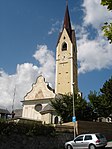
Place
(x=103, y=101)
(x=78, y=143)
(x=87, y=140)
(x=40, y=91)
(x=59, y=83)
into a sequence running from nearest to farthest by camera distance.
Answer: (x=87, y=140) → (x=78, y=143) → (x=103, y=101) → (x=40, y=91) → (x=59, y=83)

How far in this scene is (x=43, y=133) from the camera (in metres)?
25.0

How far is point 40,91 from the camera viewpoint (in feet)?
212

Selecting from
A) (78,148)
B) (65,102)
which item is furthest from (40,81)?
(78,148)

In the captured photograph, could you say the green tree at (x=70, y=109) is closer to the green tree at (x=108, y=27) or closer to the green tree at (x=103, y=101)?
the green tree at (x=103, y=101)

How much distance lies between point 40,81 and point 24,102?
7.26m

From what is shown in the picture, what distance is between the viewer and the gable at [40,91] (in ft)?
205

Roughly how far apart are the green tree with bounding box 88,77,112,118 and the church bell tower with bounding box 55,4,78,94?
23.5 m

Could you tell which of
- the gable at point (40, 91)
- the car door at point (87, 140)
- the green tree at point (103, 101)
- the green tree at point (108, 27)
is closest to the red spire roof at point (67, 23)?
the gable at point (40, 91)

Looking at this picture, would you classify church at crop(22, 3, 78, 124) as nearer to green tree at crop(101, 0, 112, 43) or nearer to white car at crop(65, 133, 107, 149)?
white car at crop(65, 133, 107, 149)

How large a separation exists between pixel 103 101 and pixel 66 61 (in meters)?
33.5

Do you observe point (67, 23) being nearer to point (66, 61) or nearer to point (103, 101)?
point (66, 61)

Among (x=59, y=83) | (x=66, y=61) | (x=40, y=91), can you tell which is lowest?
(x=40, y=91)

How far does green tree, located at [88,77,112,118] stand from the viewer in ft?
132

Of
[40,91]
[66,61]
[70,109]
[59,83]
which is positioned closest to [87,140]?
[70,109]
